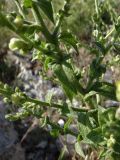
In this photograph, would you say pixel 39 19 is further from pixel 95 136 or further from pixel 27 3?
pixel 95 136

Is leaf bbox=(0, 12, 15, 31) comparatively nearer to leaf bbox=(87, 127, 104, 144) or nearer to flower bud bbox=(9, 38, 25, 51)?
flower bud bbox=(9, 38, 25, 51)

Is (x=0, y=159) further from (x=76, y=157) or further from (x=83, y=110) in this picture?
(x=83, y=110)

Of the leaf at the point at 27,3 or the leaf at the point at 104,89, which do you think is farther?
the leaf at the point at 104,89

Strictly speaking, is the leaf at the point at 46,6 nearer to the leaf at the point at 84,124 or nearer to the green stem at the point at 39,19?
the green stem at the point at 39,19

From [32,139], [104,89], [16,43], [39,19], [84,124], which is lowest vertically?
[32,139]

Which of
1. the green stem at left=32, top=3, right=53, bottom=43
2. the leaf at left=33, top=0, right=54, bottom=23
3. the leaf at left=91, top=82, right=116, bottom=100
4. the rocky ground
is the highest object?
the leaf at left=33, top=0, right=54, bottom=23

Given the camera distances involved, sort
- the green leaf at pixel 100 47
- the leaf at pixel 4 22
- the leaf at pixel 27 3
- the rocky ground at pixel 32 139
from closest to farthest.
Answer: the leaf at pixel 4 22 → the leaf at pixel 27 3 → the green leaf at pixel 100 47 → the rocky ground at pixel 32 139

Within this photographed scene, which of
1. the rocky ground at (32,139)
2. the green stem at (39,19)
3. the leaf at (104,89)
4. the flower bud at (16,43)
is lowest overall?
the rocky ground at (32,139)

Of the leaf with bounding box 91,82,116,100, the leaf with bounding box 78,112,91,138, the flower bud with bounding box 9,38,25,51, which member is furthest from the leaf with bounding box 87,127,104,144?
the flower bud with bounding box 9,38,25,51

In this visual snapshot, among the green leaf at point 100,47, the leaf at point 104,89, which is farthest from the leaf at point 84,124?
the green leaf at point 100,47

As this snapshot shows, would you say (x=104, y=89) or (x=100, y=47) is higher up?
(x=100, y=47)

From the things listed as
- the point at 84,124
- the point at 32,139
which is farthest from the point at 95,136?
the point at 32,139
